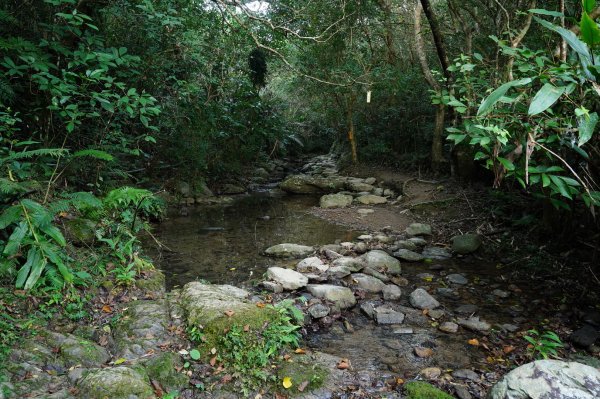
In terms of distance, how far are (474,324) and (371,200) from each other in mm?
6357

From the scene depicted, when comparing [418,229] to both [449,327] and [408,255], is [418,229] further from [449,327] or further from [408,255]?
[449,327]

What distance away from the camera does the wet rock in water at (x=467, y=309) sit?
14.5 feet

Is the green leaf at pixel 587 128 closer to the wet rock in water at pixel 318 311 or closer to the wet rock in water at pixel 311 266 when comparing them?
the wet rock in water at pixel 318 311

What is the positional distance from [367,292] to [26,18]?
18.1ft

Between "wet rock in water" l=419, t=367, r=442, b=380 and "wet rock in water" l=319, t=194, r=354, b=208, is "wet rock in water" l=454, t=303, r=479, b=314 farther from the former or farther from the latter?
"wet rock in water" l=319, t=194, r=354, b=208

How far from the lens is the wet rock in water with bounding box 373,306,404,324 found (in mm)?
4176

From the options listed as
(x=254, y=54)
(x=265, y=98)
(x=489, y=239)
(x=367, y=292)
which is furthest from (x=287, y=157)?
(x=367, y=292)

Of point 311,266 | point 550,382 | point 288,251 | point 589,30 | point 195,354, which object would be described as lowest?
point 288,251

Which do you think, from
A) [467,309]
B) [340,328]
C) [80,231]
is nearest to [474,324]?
[467,309]

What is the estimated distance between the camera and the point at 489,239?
6414mm

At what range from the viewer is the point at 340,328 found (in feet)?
13.3

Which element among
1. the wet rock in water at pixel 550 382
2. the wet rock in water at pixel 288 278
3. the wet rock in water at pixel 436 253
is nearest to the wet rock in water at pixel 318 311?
the wet rock in water at pixel 288 278

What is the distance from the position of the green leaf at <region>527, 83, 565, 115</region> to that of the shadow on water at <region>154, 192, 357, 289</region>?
4.02 metres

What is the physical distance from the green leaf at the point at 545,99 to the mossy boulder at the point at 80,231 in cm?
404
